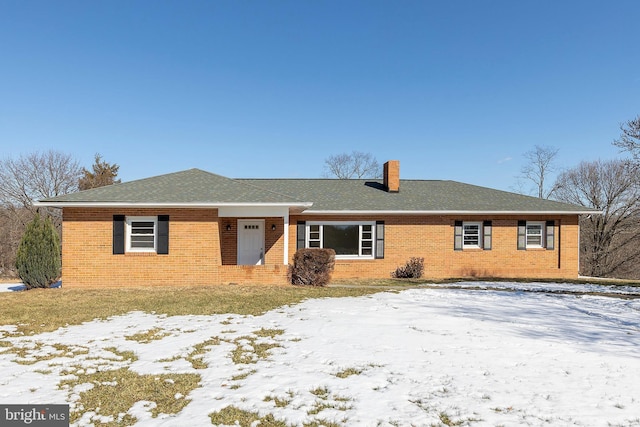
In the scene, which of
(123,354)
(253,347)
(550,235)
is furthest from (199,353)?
(550,235)

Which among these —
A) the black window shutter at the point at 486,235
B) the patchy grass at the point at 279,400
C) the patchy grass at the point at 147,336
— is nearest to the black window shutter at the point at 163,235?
the patchy grass at the point at 147,336

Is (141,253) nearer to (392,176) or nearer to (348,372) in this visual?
(348,372)

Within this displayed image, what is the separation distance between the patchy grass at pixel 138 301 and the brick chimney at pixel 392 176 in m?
8.34

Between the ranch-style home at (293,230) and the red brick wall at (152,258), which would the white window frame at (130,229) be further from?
the red brick wall at (152,258)

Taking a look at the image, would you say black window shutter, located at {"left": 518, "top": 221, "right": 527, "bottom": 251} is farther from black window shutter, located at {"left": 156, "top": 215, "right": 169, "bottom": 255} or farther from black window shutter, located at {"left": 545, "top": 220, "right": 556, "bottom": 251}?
black window shutter, located at {"left": 156, "top": 215, "right": 169, "bottom": 255}

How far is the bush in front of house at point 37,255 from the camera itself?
1275cm

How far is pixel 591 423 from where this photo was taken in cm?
358

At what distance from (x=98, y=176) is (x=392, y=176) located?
27.2 m

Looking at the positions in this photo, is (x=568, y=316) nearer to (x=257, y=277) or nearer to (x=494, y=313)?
(x=494, y=313)

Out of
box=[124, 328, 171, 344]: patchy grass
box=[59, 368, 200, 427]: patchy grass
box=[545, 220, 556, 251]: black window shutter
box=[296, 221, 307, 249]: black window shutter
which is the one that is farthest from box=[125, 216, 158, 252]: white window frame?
box=[545, 220, 556, 251]: black window shutter

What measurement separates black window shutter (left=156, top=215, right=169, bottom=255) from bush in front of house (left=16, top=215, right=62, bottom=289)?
3879 millimetres

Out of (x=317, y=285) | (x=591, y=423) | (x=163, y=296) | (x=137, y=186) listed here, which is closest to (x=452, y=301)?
(x=317, y=285)

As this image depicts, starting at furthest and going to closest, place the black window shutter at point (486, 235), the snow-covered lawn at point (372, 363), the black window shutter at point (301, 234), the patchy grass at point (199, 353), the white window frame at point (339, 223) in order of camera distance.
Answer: the black window shutter at point (486, 235) → the white window frame at point (339, 223) → the black window shutter at point (301, 234) → the patchy grass at point (199, 353) → the snow-covered lawn at point (372, 363)

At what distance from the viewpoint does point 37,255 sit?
12.9 metres
